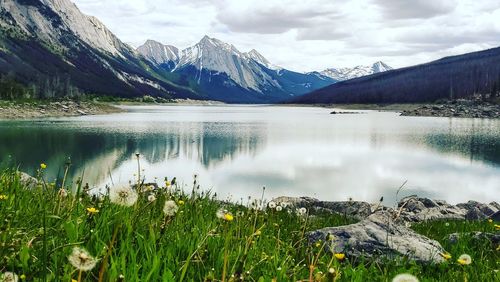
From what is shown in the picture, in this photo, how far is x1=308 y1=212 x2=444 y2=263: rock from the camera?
6.81 meters

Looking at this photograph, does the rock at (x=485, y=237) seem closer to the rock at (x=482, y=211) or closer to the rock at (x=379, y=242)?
the rock at (x=379, y=242)

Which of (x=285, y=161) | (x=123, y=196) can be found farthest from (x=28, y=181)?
(x=285, y=161)

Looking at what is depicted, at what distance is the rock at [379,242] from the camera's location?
681 centimetres

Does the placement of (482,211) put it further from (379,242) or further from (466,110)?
(466,110)

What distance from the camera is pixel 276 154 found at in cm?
5594

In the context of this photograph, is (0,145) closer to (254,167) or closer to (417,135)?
(254,167)

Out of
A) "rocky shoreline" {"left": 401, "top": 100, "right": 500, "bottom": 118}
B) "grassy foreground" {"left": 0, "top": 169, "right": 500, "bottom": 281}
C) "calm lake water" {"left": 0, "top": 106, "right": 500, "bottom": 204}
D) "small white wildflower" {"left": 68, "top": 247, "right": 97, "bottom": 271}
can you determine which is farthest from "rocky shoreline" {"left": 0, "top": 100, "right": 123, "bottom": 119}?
"small white wildflower" {"left": 68, "top": 247, "right": 97, "bottom": 271}

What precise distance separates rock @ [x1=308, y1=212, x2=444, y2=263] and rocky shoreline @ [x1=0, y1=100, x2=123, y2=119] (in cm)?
11786

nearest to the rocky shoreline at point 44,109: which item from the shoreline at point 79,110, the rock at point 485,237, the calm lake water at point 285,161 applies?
the shoreline at point 79,110

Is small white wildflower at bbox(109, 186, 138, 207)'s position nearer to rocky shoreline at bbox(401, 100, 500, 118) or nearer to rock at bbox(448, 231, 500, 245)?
rock at bbox(448, 231, 500, 245)

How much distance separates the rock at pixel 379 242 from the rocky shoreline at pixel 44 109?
117858 mm

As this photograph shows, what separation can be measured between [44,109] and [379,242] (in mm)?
142936

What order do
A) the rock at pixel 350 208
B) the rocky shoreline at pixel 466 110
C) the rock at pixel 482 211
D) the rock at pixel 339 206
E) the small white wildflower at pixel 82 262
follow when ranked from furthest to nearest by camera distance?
the rocky shoreline at pixel 466 110 < the rock at pixel 339 206 < the rock at pixel 350 208 < the rock at pixel 482 211 < the small white wildflower at pixel 82 262

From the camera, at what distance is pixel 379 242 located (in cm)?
719
